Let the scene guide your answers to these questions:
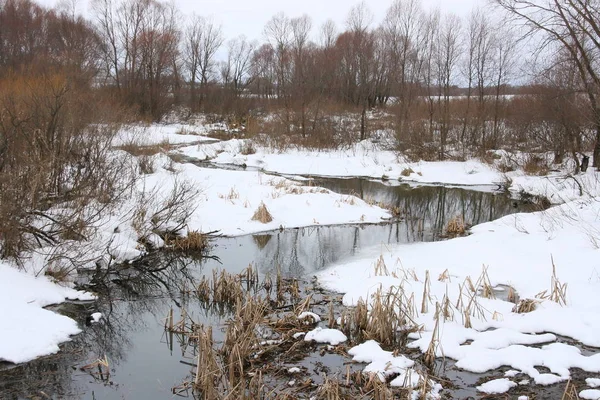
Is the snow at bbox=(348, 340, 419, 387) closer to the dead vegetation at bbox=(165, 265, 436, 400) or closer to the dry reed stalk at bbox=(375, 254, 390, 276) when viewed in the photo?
the dead vegetation at bbox=(165, 265, 436, 400)

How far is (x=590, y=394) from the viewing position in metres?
4.65

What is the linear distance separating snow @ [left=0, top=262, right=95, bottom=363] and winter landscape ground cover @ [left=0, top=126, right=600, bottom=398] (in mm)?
17

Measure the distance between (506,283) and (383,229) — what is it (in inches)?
210

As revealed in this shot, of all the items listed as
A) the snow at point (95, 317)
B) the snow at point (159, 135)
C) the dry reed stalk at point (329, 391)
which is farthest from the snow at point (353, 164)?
the dry reed stalk at point (329, 391)

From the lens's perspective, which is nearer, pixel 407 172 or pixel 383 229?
pixel 383 229

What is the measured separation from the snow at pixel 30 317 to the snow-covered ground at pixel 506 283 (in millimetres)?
4126

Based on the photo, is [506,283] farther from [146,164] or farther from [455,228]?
[146,164]

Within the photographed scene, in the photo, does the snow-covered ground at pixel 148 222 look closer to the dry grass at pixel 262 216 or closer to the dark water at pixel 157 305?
the dry grass at pixel 262 216

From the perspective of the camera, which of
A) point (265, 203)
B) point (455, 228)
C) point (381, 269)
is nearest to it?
point (381, 269)

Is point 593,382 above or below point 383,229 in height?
above

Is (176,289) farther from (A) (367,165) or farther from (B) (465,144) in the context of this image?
(B) (465,144)

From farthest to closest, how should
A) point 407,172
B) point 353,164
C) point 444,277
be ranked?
point 353,164 < point 407,172 < point 444,277

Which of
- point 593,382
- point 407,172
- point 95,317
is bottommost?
point 95,317

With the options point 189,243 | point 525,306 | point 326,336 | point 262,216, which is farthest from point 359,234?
point 326,336
